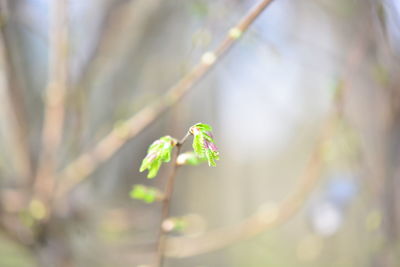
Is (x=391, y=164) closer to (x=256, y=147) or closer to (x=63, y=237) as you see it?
(x=256, y=147)

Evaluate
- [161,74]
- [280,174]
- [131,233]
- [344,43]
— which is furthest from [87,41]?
[280,174]

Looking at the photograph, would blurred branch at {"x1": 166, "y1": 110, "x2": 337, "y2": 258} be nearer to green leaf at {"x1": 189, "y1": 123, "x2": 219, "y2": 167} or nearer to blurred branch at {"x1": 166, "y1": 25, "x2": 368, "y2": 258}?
blurred branch at {"x1": 166, "y1": 25, "x2": 368, "y2": 258}

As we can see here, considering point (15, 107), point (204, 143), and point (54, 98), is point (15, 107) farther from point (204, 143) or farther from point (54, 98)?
point (204, 143)

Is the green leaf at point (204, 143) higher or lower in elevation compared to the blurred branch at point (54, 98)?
lower

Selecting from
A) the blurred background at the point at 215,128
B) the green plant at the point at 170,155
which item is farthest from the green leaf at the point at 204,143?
the blurred background at the point at 215,128

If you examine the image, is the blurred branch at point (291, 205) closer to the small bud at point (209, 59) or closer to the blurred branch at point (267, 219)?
the blurred branch at point (267, 219)

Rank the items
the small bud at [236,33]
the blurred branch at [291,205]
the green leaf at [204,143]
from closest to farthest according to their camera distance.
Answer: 1. the green leaf at [204,143]
2. the small bud at [236,33]
3. the blurred branch at [291,205]

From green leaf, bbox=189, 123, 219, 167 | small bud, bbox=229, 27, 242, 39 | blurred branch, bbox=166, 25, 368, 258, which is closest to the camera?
green leaf, bbox=189, 123, 219, 167

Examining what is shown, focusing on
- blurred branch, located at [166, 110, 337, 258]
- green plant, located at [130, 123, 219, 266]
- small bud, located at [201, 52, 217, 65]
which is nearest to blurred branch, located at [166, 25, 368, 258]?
blurred branch, located at [166, 110, 337, 258]
